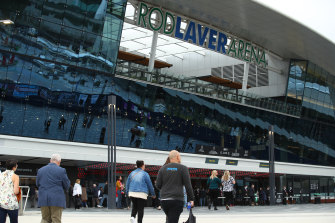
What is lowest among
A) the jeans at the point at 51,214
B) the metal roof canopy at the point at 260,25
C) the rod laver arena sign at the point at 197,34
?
the jeans at the point at 51,214

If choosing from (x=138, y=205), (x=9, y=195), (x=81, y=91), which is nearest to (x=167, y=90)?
(x=81, y=91)

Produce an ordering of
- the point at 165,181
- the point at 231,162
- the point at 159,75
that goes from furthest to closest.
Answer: the point at 231,162 < the point at 159,75 < the point at 165,181

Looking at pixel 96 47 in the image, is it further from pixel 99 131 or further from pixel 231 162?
pixel 231 162

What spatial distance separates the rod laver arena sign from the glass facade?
425 cm

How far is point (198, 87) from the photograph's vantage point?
35.6m

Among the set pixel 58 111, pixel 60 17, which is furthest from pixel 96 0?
pixel 58 111

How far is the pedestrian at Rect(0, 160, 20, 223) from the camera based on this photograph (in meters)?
8.12

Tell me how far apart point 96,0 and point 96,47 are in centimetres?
278

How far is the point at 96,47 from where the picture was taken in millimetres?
28703

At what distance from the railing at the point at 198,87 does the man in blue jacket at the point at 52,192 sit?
73.1 ft

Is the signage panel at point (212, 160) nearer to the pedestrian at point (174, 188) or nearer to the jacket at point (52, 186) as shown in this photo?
the jacket at point (52, 186)

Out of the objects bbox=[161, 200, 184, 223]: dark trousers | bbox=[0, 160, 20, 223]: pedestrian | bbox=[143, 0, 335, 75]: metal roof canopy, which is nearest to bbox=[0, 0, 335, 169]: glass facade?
bbox=[143, 0, 335, 75]: metal roof canopy

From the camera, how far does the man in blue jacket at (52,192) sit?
25.2ft

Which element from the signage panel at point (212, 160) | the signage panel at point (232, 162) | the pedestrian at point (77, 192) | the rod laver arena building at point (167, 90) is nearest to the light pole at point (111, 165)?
the pedestrian at point (77, 192)
